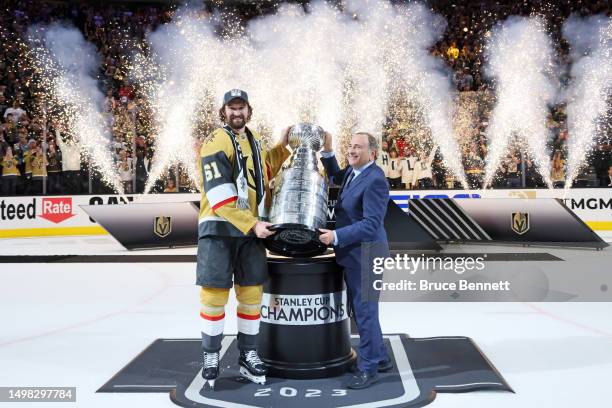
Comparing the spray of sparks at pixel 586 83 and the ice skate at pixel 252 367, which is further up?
the spray of sparks at pixel 586 83

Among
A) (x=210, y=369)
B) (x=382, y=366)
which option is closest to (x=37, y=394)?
(x=210, y=369)

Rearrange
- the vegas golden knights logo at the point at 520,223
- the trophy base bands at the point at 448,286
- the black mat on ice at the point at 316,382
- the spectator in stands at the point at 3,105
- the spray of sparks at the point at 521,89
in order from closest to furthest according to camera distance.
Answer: the black mat on ice at the point at 316,382, the trophy base bands at the point at 448,286, the vegas golden knights logo at the point at 520,223, the spray of sparks at the point at 521,89, the spectator in stands at the point at 3,105

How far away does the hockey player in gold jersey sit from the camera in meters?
3.21

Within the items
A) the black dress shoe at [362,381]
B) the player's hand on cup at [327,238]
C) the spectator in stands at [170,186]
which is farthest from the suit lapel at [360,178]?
the spectator in stands at [170,186]

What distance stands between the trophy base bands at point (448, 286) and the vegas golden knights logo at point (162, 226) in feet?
14.2

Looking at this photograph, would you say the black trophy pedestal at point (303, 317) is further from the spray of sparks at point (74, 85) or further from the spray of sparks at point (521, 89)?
the spray of sparks at point (74, 85)

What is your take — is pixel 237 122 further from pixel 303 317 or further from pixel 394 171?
pixel 394 171

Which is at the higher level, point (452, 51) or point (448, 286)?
point (452, 51)

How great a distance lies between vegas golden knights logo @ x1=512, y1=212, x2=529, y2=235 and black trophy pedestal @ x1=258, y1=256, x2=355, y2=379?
5993mm

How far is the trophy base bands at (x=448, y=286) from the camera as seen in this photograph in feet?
19.8

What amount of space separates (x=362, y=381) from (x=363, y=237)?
0.79 meters

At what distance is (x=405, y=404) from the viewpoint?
296cm

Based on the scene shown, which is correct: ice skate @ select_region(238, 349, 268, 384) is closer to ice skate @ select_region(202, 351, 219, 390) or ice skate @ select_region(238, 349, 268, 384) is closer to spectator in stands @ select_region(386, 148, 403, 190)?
ice skate @ select_region(202, 351, 219, 390)

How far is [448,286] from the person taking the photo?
20.4 feet
